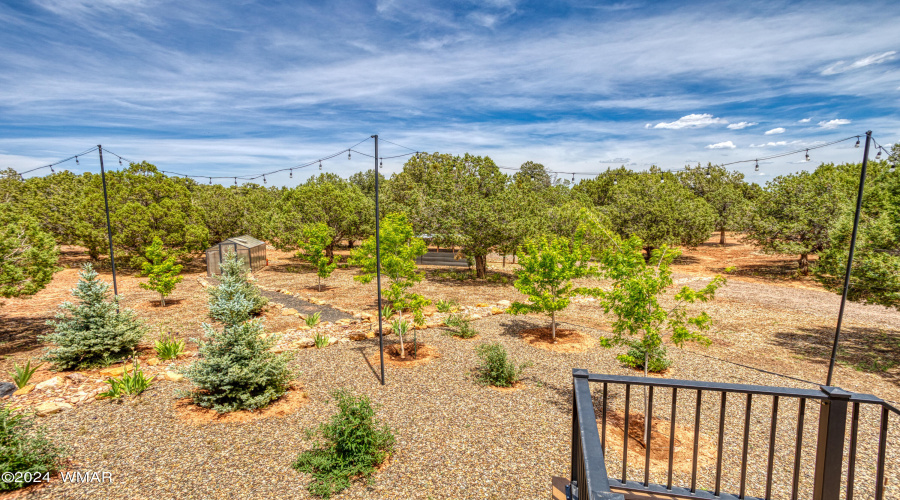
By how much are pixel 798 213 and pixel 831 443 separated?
1069 inches

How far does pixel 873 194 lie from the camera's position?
14469mm

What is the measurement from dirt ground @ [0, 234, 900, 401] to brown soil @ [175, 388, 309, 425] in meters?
4.49

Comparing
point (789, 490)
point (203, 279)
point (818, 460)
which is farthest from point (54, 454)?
point (203, 279)

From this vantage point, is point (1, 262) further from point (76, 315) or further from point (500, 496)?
point (500, 496)

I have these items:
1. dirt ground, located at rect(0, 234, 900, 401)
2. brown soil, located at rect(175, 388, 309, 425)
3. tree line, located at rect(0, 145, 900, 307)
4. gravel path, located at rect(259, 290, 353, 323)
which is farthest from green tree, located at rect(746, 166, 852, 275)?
brown soil, located at rect(175, 388, 309, 425)

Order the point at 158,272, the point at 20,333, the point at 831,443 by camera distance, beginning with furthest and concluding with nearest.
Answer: the point at 158,272 → the point at 20,333 → the point at 831,443

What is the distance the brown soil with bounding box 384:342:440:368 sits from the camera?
1070cm

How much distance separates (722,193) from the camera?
37.1 meters

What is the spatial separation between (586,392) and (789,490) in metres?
5.54

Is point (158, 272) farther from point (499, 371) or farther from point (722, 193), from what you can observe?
point (722, 193)

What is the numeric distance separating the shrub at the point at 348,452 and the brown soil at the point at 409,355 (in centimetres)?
410

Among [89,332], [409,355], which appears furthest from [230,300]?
[409,355]

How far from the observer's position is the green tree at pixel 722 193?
34.2 meters

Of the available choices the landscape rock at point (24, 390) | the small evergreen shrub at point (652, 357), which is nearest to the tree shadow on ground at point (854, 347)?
the small evergreen shrub at point (652, 357)
